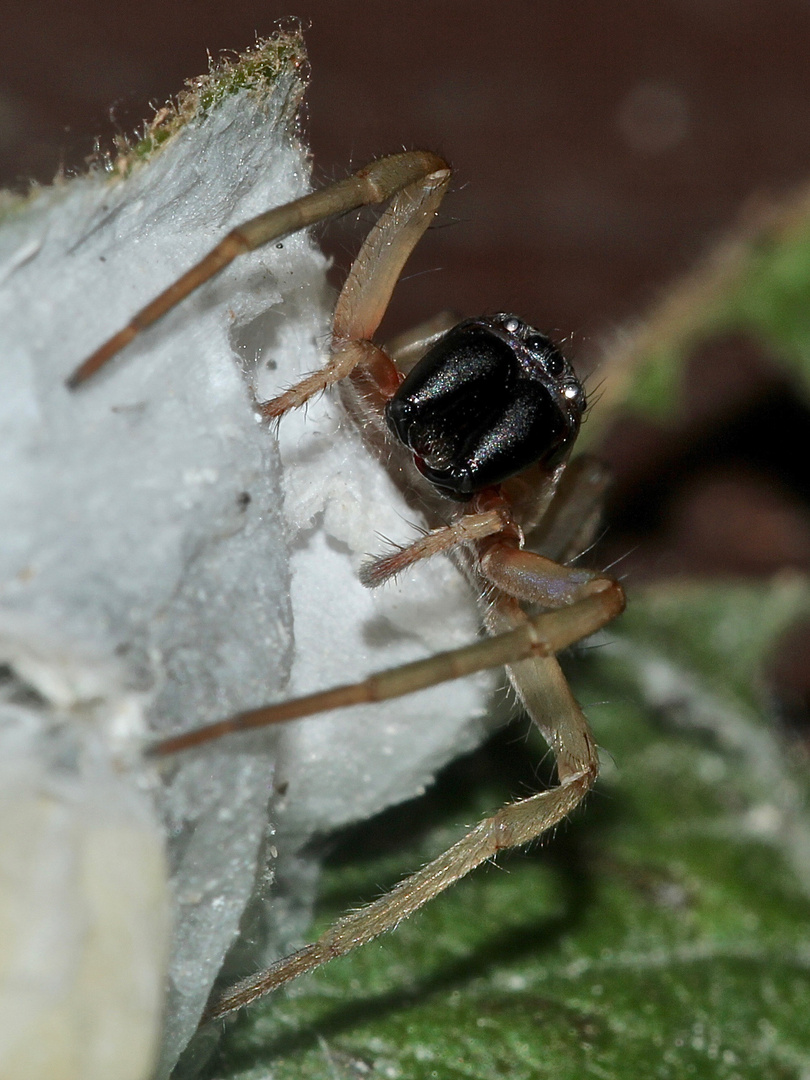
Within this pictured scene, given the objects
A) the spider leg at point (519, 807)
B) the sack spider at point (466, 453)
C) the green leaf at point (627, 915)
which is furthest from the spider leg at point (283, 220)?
the green leaf at point (627, 915)

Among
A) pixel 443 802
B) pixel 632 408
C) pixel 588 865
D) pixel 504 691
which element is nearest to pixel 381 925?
pixel 504 691

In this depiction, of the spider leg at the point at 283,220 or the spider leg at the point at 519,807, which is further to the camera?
the spider leg at the point at 519,807

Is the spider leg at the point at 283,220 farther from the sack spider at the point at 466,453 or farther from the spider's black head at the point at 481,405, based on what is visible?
the spider's black head at the point at 481,405

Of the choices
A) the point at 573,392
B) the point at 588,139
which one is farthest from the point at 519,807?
the point at 588,139

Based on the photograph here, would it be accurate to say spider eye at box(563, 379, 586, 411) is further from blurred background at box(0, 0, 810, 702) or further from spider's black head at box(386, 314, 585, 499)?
blurred background at box(0, 0, 810, 702)

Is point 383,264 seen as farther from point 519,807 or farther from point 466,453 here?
point 519,807

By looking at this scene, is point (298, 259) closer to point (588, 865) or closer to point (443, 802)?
point (443, 802)
